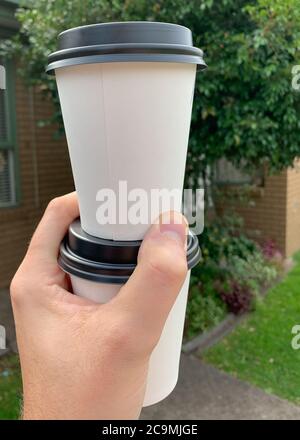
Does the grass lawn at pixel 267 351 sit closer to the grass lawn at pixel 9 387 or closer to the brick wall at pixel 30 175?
the grass lawn at pixel 9 387

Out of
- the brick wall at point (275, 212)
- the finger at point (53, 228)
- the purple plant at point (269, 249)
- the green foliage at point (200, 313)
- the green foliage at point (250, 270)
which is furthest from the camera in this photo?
the brick wall at point (275, 212)

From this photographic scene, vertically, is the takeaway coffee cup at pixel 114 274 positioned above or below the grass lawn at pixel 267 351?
above

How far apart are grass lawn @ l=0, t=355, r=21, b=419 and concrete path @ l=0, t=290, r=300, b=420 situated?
0.40 feet

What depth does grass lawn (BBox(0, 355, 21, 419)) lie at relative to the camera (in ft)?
8.84

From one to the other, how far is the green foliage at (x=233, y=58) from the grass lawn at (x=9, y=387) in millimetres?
2081

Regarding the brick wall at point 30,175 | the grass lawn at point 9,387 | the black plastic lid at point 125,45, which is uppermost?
the black plastic lid at point 125,45

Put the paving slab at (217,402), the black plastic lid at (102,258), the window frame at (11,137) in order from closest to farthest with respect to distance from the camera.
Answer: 1. the black plastic lid at (102,258)
2. the paving slab at (217,402)
3. the window frame at (11,137)

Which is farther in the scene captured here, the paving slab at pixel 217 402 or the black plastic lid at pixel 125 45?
the paving slab at pixel 217 402

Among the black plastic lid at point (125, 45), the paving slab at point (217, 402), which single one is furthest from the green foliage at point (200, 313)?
the black plastic lid at point (125, 45)

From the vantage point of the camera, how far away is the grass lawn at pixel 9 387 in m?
2.69

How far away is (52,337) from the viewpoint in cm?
88
